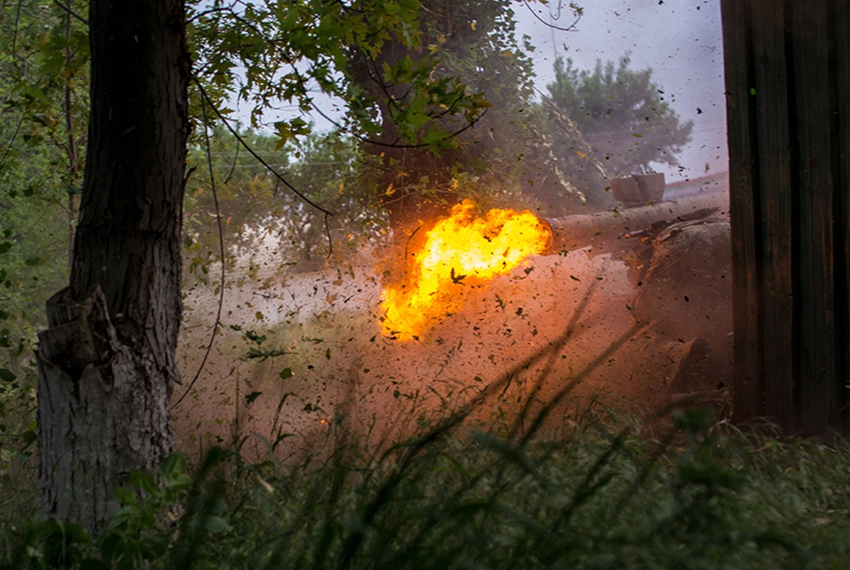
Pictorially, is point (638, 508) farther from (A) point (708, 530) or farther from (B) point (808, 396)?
(B) point (808, 396)

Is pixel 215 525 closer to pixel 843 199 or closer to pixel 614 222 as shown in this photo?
pixel 843 199

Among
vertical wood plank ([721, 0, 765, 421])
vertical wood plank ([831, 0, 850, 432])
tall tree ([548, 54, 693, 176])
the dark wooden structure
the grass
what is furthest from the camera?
tall tree ([548, 54, 693, 176])

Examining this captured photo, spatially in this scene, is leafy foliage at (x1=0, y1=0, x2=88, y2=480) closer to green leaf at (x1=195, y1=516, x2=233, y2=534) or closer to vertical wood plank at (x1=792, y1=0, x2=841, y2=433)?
green leaf at (x1=195, y1=516, x2=233, y2=534)

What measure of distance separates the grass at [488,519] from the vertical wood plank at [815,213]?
4.96ft

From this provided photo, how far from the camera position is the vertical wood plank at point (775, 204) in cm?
458

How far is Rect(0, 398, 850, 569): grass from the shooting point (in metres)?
1.54

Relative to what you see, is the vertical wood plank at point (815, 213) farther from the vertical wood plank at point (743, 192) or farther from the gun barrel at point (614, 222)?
the gun barrel at point (614, 222)

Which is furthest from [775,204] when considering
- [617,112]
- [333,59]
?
[617,112]

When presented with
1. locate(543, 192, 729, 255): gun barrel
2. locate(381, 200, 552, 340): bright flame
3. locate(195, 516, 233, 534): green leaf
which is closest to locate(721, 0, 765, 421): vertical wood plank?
locate(543, 192, 729, 255): gun barrel

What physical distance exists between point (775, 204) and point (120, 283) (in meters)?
4.18

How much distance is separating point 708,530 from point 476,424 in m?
2.25

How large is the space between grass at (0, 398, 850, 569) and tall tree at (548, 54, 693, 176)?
17513mm

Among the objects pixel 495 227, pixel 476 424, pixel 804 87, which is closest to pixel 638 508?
pixel 476 424

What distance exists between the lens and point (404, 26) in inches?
153
